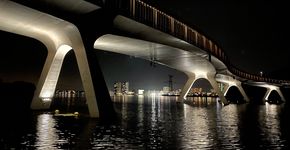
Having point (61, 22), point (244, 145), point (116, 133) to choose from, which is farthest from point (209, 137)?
point (61, 22)

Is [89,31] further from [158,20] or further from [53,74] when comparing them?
[158,20]

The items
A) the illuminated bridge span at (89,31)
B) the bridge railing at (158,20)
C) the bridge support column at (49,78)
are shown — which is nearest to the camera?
the illuminated bridge span at (89,31)

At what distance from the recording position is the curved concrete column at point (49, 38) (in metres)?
21.7

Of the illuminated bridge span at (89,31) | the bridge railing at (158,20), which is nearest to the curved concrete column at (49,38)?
the illuminated bridge span at (89,31)

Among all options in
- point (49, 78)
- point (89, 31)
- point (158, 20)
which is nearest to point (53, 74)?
point (49, 78)

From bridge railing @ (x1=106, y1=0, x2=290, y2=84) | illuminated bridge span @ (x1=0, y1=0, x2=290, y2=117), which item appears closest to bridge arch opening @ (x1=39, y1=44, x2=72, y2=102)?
illuminated bridge span @ (x1=0, y1=0, x2=290, y2=117)

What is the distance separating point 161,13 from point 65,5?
44.8 ft

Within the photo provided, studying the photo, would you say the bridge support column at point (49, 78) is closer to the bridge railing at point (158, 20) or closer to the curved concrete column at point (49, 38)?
→ the curved concrete column at point (49, 38)

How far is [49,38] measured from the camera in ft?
96.4

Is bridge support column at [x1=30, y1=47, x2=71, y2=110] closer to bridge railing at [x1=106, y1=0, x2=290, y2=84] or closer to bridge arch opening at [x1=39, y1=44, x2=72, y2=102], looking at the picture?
bridge arch opening at [x1=39, y1=44, x2=72, y2=102]

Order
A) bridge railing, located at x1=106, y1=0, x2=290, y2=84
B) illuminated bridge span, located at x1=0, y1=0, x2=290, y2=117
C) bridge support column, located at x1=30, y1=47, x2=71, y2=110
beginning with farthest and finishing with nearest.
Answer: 1. bridge support column, located at x1=30, y1=47, x2=71, y2=110
2. bridge railing, located at x1=106, y1=0, x2=290, y2=84
3. illuminated bridge span, located at x1=0, y1=0, x2=290, y2=117

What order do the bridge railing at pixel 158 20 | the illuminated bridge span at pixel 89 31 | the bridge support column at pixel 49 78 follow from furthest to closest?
the bridge support column at pixel 49 78
the bridge railing at pixel 158 20
the illuminated bridge span at pixel 89 31

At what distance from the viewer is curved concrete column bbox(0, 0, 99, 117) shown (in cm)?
2166

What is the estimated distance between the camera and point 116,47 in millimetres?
35438
